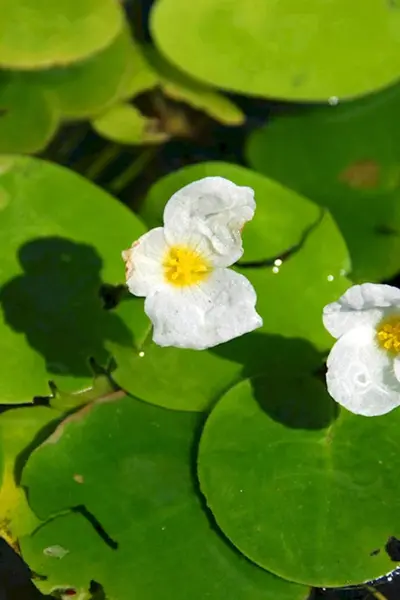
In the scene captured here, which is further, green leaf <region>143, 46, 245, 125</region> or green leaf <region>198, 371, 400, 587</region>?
green leaf <region>143, 46, 245, 125</region>

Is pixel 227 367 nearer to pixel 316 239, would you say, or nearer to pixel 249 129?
pixel 316 239

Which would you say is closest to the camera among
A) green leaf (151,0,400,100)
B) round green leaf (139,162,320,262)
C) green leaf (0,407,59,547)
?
green leaf (0,407,59,547)

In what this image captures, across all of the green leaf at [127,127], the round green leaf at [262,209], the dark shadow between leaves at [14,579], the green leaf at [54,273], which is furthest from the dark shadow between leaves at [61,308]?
the green leaf at [127,127]

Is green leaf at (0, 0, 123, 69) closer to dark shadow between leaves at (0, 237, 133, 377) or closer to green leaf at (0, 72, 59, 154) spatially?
green leaf at (0, 72, 59, 154)

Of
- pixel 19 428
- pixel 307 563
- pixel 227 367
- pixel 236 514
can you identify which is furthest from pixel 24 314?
pixel 307 563

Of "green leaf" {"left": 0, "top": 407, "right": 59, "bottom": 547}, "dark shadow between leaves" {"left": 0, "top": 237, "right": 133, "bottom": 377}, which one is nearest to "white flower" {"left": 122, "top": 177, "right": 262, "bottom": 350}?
"dark shadow between leaves" {"left": 0, "top": 237, "right": 133, "bottom": 377}

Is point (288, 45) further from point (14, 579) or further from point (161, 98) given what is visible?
point (14, 579)
